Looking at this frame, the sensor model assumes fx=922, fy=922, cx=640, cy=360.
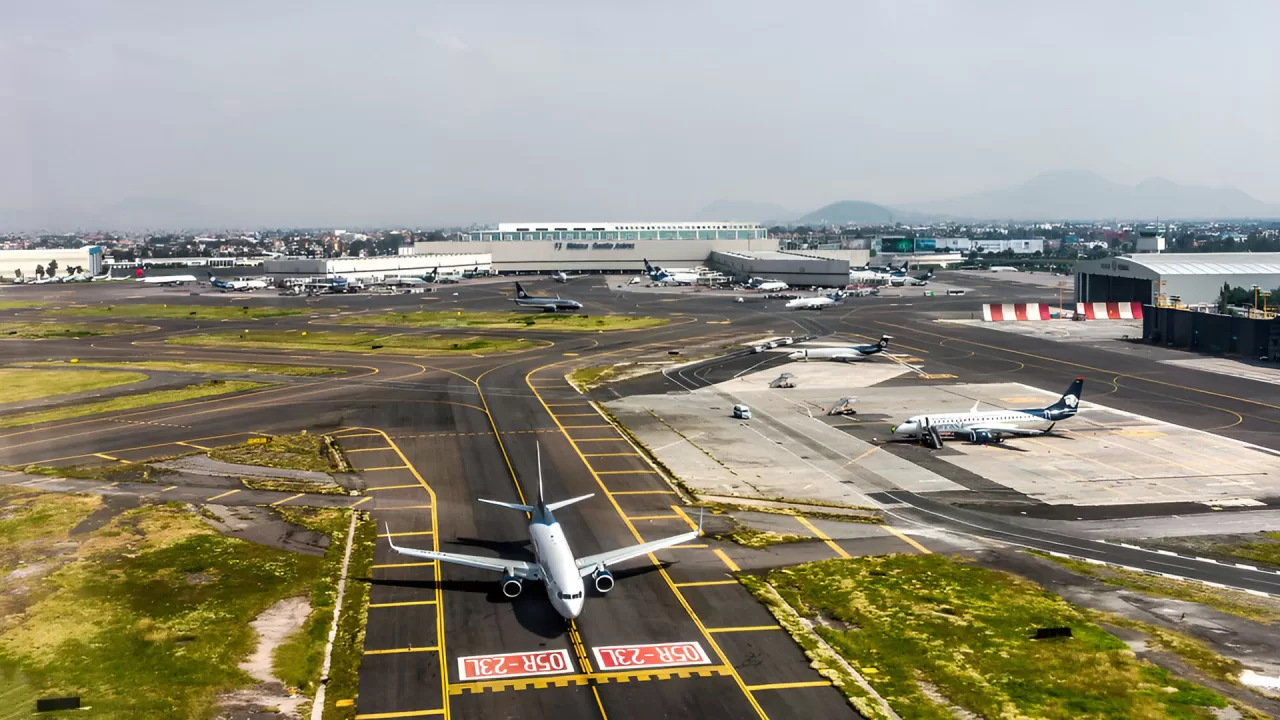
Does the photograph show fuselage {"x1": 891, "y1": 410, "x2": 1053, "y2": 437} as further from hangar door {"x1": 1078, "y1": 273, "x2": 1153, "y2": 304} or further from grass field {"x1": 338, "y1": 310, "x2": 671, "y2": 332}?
hangar door {"x1": 1078, "y1": 273, "x2": 1153, "y2": 304}

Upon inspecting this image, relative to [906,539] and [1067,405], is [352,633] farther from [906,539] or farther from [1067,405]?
[1067,405]

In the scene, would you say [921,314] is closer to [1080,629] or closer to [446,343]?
[446,343]

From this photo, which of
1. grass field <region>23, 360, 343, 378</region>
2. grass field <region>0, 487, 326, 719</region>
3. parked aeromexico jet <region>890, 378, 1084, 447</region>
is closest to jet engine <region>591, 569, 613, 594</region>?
grass field <region>0, 487, 326, 719</region>

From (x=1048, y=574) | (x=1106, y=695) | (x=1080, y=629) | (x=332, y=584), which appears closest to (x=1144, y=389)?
(x=1048, y=574)

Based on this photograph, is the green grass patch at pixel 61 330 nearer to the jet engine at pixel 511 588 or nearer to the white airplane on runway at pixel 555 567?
the white airplane on runway at pixel 555 567

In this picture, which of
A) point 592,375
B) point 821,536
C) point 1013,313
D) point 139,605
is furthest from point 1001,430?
point 1013,313

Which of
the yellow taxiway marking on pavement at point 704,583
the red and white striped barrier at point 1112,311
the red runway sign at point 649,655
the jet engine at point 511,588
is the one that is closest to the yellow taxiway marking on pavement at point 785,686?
the red runway sign at point 649,655

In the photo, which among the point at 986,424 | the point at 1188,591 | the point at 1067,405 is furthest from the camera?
the point at 1067,405
